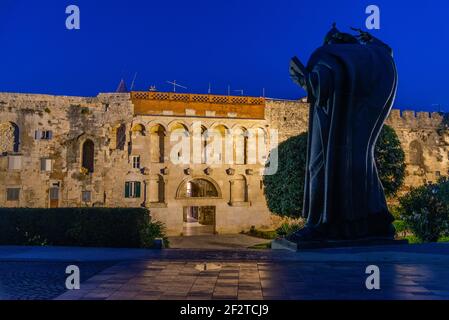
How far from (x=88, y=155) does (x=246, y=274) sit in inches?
966

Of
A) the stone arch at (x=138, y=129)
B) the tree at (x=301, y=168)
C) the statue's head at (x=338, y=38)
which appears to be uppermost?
the stone arch at (x=138, y=129)

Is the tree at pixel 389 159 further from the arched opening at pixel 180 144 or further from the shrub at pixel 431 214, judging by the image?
the arched opening at pixel 180 144

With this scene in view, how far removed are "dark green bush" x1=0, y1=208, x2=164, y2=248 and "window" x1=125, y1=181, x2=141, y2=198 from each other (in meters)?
15.7

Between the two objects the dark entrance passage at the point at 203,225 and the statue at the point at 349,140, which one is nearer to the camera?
the statue at the point at 349,140

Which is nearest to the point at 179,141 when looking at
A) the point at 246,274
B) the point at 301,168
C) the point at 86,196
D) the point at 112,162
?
the point at 112,162

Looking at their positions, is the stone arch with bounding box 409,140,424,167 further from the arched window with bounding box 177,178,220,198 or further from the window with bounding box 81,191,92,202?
the window with bounding box 81,191,92,202

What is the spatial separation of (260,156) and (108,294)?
25.4 meters

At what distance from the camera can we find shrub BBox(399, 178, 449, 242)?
14672 millimetres

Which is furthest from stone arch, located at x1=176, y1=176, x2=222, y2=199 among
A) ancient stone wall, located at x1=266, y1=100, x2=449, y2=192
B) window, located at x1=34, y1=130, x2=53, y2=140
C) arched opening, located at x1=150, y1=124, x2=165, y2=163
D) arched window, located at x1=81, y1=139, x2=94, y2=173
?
ancient stone wall, located at x1=266, y1=100, x2=449, y2=192

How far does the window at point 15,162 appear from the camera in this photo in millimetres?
26969

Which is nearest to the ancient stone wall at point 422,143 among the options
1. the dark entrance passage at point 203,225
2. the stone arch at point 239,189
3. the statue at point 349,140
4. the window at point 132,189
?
the stone arch at point 239,189

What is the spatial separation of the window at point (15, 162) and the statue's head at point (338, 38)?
23394mm

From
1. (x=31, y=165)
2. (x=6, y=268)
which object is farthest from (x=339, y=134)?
(x=31, y=165)
